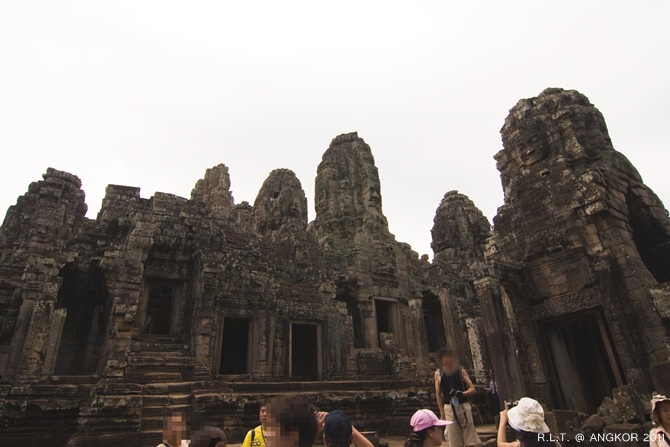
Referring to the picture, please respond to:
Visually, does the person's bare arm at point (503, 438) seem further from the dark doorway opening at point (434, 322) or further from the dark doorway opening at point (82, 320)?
the dark doorway opening at point (434, 322)

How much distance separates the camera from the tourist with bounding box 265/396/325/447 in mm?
2226

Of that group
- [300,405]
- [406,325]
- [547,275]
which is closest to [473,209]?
[406,325]

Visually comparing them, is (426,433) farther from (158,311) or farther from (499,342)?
(158,311)

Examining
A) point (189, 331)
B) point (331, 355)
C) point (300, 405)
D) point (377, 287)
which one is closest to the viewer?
point (300, 405)

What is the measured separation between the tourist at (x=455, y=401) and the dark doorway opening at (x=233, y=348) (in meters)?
12.8

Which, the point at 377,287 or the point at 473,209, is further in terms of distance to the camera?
the point at 473,209

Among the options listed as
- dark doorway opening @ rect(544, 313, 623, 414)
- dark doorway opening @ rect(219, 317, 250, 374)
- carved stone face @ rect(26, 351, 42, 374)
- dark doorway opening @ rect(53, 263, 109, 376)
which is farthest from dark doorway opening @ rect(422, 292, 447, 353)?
carved stone face @ rect(26, 351, 42, 374)

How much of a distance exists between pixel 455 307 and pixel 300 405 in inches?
689

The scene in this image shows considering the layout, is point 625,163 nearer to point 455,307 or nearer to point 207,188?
point 455,307

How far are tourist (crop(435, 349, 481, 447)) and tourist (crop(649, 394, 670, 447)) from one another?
1.86m

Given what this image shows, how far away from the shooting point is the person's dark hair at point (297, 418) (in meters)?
2.23

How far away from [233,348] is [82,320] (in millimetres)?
5701

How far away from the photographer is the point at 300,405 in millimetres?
2324

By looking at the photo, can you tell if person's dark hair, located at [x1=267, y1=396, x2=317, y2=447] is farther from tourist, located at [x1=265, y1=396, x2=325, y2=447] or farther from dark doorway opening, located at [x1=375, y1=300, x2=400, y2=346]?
dark doorway opening, located at [x1=375, y1=300, x2=400, y2=346]
